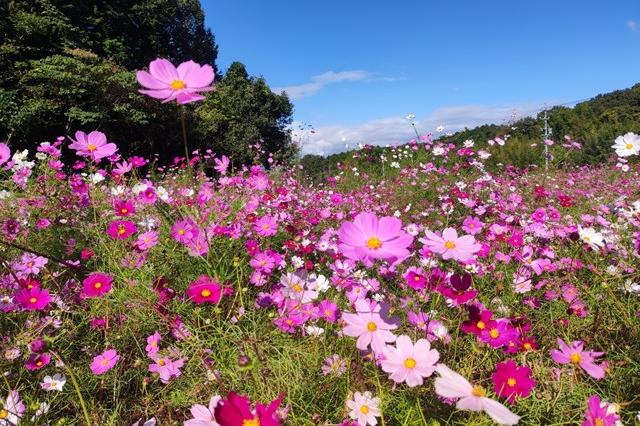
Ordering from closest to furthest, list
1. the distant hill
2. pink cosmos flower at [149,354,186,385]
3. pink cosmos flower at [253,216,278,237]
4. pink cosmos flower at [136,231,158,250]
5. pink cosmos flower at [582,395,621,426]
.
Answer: pink cosmos flower at [582,395,621,426]
pink cosmos flower at [149,354,186,385]
pink cosmos flower at [136,231,158,250]
pink cosmos flower at [253,216,278,237]
the distant hill

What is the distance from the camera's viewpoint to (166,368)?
1246 mm

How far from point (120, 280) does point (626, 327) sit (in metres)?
1.78

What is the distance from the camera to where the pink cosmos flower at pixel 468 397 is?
Result: 0.57 m

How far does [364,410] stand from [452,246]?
1.30 feet

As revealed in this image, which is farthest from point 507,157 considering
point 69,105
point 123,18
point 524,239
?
point 524,239

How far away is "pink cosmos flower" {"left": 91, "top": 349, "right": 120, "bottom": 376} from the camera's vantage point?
1.22m

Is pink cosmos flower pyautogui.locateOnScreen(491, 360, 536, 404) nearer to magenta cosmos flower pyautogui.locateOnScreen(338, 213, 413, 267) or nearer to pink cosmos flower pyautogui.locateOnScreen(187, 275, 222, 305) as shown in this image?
magenta cosmos flower pyautogui.locateOnScreen(338, 213, 413, 267)

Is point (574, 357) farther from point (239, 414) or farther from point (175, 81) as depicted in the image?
point (175, 81)

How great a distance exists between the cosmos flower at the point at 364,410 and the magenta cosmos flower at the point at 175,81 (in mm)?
710

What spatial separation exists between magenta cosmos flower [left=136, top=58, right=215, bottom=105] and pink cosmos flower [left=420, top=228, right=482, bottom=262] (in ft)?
1.86

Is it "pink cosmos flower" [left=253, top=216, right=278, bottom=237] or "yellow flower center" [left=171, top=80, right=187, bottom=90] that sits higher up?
"yellow flower center" [left=171, top=80, right=187, bottom=90]

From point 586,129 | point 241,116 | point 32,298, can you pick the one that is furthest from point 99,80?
point 586,129

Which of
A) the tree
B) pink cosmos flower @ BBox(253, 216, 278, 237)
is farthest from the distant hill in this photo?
pink cosmos flower @ BBox(253, 216, 278, 237)

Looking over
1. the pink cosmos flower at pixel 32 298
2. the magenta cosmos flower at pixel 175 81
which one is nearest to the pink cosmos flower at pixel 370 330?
the magenta cosmos flower at pixel 175 81
